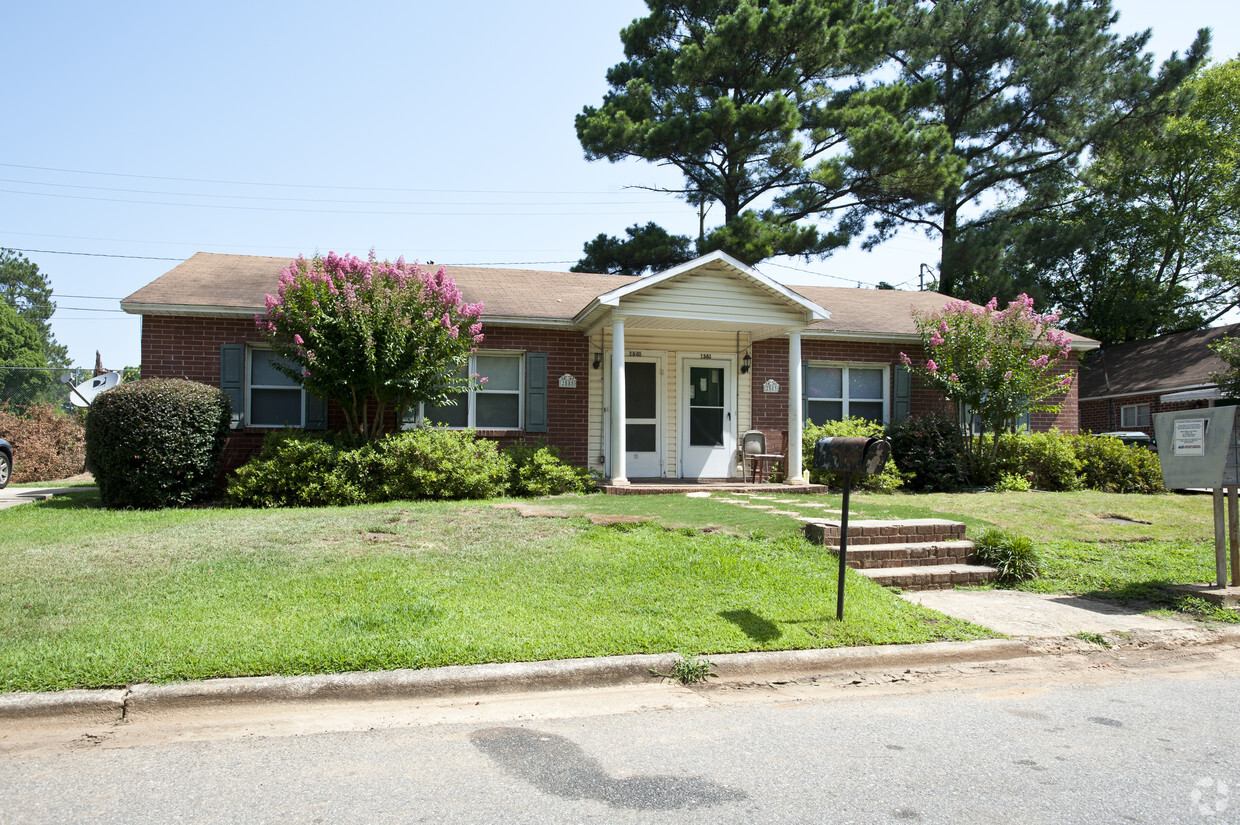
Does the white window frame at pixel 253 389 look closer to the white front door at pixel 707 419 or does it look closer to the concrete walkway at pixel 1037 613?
the white front door at pixel 707 419

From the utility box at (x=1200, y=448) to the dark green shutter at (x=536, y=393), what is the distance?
8.79m

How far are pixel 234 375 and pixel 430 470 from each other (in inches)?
156

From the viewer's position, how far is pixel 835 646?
5.01m

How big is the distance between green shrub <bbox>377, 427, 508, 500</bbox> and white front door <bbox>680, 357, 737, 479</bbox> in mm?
4152

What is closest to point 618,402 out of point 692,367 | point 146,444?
point 692,367

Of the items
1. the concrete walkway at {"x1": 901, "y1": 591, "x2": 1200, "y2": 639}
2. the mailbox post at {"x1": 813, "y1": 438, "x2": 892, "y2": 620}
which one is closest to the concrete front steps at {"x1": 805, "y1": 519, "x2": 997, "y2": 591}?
the concrete walkway at {"x1": 901, "y1": 591, "x2": 1200, "y2": 639}

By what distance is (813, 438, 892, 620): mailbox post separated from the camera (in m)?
5.20

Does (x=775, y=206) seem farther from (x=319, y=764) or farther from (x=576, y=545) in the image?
(x=319, y=764)

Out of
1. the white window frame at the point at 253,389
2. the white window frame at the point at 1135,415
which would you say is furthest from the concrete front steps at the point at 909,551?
the white window frame at the point at 1135,415

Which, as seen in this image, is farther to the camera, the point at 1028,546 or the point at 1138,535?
the point at 1138,535

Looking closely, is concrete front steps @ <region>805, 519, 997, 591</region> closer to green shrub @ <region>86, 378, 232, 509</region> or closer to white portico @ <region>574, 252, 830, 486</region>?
white portico @ <region>574, 252, 830, 486</region>

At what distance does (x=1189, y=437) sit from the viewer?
6.55 m

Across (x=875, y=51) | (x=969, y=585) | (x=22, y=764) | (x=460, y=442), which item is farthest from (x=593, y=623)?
(x=875, y=51)

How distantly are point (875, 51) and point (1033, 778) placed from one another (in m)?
26.3
